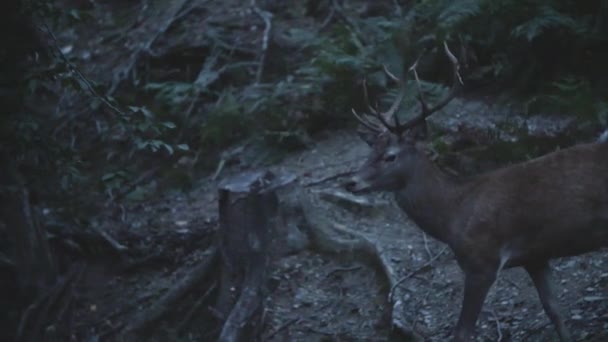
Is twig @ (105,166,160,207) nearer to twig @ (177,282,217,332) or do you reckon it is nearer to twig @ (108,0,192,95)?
twig @ (108,0,192,95)

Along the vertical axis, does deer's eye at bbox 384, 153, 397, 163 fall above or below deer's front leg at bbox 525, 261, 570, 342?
above

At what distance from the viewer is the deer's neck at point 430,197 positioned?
6625 millimetres

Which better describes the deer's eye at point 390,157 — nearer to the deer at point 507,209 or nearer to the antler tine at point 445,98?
the deer at point 507,209

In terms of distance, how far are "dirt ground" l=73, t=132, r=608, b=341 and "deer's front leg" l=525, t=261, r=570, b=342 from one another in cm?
21

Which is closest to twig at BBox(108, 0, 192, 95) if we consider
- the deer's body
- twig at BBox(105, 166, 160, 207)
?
twig at BBox(105, 166, 160, 207)

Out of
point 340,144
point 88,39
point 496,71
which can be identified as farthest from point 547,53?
point 88,39

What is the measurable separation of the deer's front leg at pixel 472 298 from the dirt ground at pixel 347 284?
754 millimetres

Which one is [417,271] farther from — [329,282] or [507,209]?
[507,209]

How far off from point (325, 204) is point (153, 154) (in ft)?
9.78

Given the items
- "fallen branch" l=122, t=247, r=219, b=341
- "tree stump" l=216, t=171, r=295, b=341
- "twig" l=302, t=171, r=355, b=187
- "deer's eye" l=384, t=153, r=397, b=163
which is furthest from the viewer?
"twig" l=302, t=171, r=355, b=187

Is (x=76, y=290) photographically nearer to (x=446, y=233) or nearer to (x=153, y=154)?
(x=153, y=154)

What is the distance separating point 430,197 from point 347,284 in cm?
214

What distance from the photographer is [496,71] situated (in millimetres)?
10023

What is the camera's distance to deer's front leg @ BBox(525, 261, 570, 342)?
6.49 m
